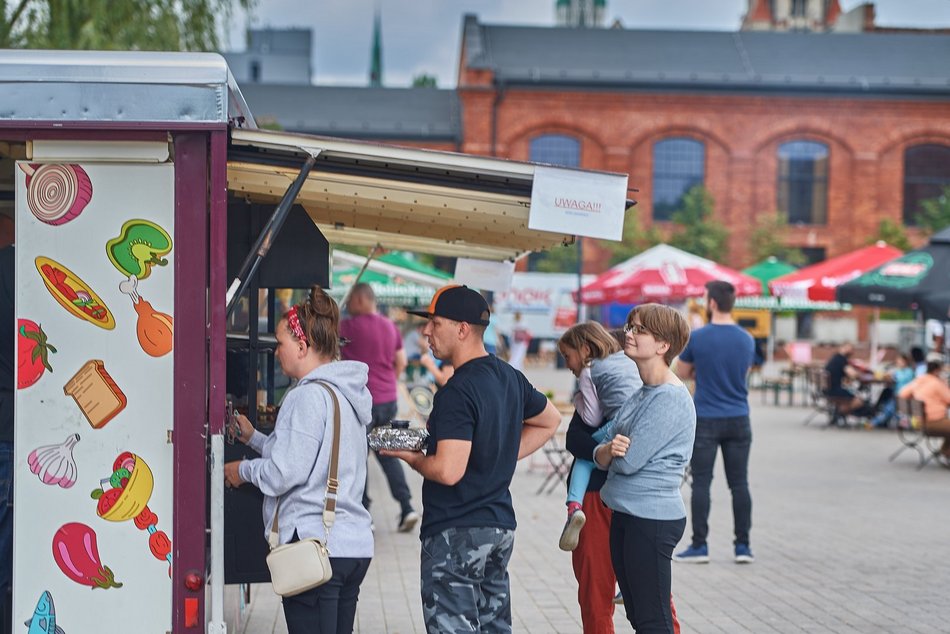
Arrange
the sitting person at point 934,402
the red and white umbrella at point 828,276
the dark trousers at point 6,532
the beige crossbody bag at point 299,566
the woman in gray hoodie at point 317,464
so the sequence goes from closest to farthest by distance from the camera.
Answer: the beige crossbody bag at point 299,566, the woman in gray hoodie at point 317,464, the dark trousers at point 6,532, the sitting person at point 934,402, the red and white umbrella at point 828,276

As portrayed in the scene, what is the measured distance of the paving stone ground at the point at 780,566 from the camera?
717 centimetres

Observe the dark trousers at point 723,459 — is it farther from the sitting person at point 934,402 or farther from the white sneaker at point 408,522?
the sitting person at point 934,402

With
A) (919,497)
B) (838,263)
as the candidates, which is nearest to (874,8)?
(838,263)

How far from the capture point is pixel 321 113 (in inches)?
2165

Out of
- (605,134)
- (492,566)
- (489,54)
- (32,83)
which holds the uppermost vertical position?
(489,54)

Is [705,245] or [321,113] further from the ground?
[321,113]

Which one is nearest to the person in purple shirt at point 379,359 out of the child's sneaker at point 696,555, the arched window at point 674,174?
the child's sneaker at point 696,555

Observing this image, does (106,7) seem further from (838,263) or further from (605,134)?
(605,134)

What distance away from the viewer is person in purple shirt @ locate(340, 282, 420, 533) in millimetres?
9930

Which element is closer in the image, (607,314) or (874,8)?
(607,314)

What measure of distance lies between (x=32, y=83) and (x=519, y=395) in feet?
7.03

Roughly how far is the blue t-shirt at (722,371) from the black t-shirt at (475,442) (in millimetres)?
4190

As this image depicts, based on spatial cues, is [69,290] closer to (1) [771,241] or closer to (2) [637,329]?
(2) [637,329]

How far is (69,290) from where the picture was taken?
4680 mm
